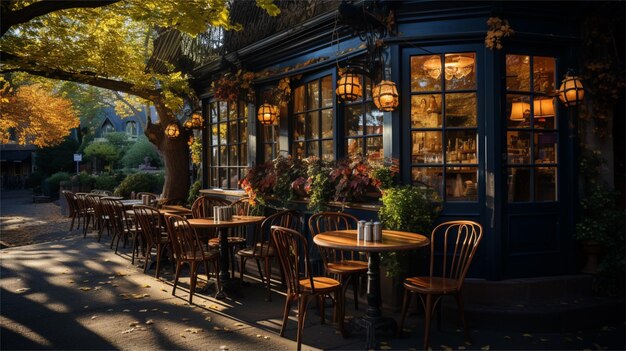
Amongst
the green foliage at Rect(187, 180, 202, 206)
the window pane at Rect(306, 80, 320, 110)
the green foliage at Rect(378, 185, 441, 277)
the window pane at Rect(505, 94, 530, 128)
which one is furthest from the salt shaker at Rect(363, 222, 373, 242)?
the green foliage at Rect(187, 180, 202, 206)

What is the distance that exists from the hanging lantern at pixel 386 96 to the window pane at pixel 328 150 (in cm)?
143

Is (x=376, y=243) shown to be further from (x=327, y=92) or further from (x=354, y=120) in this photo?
(x=327, y=92)

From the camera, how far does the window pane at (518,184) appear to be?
209 inches

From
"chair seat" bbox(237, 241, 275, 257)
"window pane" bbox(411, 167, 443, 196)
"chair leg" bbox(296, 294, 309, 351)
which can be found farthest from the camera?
"chair seat" bbox(237, 241, 275, 257)

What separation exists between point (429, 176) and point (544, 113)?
4.94 feet

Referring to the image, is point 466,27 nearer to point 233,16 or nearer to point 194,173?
point 233,16

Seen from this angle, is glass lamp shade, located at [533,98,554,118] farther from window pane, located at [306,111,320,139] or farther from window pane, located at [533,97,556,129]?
window pane, located at [306,111,320,139]

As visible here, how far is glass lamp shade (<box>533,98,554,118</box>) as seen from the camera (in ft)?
17.9

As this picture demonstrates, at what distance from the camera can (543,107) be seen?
5.49 meters

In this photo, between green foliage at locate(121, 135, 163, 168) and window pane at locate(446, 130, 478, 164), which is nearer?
window pane at locate(446, 130, 478, 164)

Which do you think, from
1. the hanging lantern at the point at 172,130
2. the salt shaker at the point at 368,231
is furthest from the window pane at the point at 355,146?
the hanging lantern at the point at 172,130

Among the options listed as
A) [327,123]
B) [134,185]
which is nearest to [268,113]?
[327,123]

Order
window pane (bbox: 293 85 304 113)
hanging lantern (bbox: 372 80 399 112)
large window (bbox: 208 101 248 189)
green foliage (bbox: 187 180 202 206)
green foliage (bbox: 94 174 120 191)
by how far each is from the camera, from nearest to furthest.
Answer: hanging lantern (bbox: 372 80 399 112)
window pane (bbox: 293 85 304 113)
large window (bbox: 208 101 248 189)
green foliage (bbox: 187 180 202 206)
green foliage (bbox: 94 174 120 191)

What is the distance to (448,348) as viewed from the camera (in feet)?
13.8
